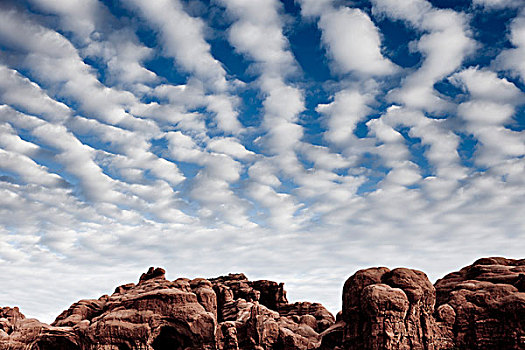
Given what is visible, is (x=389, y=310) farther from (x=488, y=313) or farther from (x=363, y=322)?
(x=488, y=313)

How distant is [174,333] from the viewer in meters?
51.5

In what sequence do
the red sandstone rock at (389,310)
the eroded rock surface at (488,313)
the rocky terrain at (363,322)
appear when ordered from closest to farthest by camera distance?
the red sandstone rock at (389,310), the rocky terrain at (363,322), the eroded rock surface at (488,313)

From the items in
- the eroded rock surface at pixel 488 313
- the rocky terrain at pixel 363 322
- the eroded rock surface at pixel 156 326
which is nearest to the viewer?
the rocky terrain at pixel 363 322

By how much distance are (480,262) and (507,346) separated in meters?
21.3

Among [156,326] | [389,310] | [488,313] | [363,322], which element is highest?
[488,313]

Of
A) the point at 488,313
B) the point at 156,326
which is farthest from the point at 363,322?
the point at 156,326

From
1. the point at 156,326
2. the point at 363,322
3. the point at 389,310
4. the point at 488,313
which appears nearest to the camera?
the point at 389,310

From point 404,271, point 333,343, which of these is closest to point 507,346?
point 404,271

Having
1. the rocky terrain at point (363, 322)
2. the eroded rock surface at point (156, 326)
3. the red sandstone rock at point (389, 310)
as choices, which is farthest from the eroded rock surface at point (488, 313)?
the eroded rock surface at point (156, 326)

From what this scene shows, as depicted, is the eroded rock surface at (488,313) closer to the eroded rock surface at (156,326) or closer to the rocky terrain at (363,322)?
the rocky terrain at (363,322)

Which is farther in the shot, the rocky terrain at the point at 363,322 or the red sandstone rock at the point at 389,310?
the rocky terrain at the point at 363,322

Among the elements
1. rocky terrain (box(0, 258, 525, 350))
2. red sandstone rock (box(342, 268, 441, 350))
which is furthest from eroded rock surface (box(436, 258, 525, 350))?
red sandstone rock (box(342, 268, 441, 350))

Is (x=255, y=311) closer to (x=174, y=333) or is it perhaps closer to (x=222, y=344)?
(x=222, y=344)

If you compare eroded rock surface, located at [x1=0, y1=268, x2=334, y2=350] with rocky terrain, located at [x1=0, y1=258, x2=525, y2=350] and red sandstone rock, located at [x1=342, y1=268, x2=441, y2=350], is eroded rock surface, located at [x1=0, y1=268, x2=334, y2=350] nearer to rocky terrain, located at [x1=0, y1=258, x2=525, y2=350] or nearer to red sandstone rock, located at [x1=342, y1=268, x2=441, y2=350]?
rocky terrain, located at [x1=0, y1=258, x2=525, y2=350]
